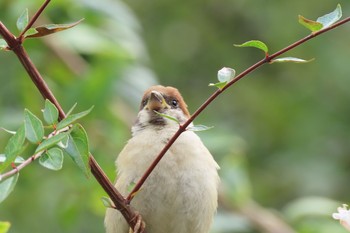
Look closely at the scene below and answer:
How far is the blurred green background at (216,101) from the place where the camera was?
4.67 m

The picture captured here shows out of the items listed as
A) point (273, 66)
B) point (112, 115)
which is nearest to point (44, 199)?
point (112, 115)

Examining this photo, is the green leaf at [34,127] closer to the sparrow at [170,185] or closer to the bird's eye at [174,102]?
the sparrow at [170,185]

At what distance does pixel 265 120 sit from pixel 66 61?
8.98 feet

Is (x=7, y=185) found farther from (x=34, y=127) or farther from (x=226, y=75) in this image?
(x=226, y=75)

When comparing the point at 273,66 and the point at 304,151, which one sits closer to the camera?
the point at 304,151

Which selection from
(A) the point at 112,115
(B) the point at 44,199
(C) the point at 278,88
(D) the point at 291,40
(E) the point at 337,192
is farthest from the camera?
(C) the point at 278,88

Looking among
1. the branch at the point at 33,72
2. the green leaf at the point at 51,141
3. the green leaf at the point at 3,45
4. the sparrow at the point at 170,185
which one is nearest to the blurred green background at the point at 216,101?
the sparrow at the point at 170,185

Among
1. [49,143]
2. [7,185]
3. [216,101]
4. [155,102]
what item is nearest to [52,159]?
[49,143]

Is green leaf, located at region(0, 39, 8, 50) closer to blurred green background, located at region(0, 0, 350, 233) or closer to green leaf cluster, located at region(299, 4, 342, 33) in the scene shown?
green leaf cluster, located at region(299, 4, 342, 33)

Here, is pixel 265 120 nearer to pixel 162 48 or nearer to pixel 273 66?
pixel 273 66

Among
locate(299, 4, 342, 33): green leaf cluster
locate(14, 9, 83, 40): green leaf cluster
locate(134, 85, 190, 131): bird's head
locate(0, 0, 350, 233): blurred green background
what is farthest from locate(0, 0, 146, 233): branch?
locate(0, 0, 350, 233): blurred green background

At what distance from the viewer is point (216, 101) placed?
7.45 metres

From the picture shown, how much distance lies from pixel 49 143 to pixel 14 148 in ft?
0.30

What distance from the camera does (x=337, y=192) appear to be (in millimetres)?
6547
